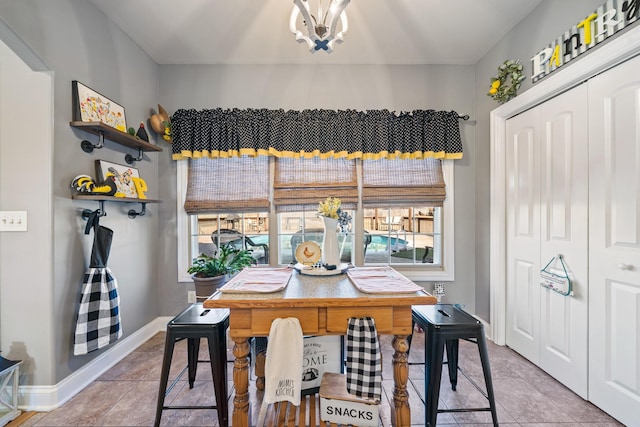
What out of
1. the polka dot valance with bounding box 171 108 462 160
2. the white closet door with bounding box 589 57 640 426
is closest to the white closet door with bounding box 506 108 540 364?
the white closet door with bounding box 589 57 640 426

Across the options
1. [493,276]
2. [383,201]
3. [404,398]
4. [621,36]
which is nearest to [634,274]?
[493,276]

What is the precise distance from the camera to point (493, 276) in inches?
106

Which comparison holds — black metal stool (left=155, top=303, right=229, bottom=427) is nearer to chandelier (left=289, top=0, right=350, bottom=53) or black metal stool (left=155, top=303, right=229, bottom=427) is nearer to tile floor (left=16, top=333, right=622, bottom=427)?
tile floor (left=16, top=333, right=622, bottom=427)

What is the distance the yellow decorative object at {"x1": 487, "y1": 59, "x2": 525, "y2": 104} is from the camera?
7.86 ft

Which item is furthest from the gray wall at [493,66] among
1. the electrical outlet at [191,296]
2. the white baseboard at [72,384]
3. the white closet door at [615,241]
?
the white baseboard at [72,384]

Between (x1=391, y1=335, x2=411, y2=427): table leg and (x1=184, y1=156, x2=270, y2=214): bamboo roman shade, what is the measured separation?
1928 mm

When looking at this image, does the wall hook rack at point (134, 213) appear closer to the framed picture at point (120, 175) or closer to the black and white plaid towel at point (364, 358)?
the framed picture at point (120, 175)

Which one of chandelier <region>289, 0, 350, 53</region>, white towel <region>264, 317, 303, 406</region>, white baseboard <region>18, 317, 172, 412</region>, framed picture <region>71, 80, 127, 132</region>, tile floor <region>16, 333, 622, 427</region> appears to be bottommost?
tile floor <region>16, 333, 622, 427</region>

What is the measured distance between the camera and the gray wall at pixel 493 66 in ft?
6.57

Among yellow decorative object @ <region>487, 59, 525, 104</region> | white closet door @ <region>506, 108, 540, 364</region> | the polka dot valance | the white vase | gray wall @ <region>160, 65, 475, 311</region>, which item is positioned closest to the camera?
the white vase

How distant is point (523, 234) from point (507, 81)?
1.33 meters

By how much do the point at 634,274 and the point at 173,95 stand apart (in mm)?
3866

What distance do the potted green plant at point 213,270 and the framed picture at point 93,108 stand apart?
1.33 metres

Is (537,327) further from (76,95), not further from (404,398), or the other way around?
(76,95)
